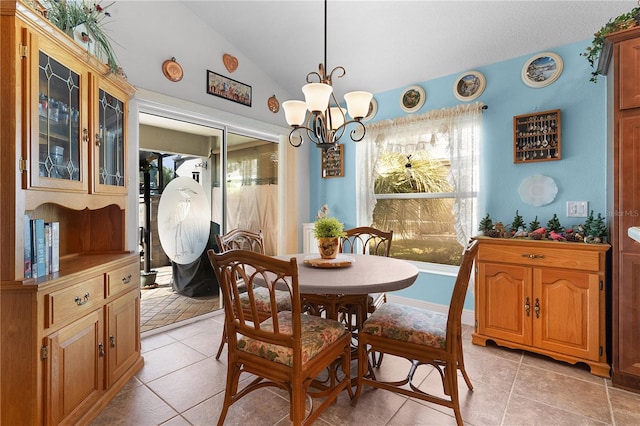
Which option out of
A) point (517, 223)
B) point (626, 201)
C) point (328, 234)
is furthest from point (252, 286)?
point (517, 223)

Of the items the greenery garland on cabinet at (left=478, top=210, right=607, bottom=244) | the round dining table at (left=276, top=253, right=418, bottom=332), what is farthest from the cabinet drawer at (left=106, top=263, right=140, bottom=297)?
the greenery garland on cabinet at (left=478, top=210, right=607, bottom=244)

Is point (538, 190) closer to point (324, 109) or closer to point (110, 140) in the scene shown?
point (324, 109)

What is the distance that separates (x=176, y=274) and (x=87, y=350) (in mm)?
1408

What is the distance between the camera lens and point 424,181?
3.47 meters

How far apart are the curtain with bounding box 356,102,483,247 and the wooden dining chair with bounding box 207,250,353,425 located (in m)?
2.02

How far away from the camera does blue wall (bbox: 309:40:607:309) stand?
2.49 metres

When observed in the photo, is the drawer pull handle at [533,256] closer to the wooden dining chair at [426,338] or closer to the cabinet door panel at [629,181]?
the cabinet door panel at [629,181]

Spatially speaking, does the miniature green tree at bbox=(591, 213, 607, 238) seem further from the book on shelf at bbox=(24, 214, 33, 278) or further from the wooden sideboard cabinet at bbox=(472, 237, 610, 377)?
the book on shelf at bbox=(24, 214, 33, 278)

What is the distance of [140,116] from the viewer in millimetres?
2744

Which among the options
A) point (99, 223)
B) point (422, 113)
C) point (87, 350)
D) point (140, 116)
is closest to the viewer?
point (87, 350)

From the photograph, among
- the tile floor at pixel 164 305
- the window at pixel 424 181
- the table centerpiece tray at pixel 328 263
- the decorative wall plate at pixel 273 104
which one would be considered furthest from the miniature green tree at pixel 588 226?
the tile floor at pixel 164 305

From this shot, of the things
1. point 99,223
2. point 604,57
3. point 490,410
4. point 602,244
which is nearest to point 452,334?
point 490,410

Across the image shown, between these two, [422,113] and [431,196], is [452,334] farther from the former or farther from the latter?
[422,113]

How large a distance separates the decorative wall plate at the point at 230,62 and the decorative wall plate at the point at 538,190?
3.13m
